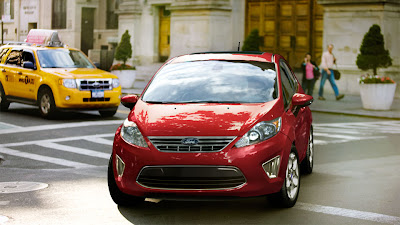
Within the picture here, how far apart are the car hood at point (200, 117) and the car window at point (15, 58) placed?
40.7ft

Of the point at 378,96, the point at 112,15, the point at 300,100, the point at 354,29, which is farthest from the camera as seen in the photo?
the point at 112,15

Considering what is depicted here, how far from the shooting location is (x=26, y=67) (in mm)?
19422

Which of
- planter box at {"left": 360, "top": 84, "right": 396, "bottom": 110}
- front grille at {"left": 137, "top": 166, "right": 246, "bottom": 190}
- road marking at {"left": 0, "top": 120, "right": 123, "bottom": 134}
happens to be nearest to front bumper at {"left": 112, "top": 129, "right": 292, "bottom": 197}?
front grille at {"left": 137, "top": 166, "right": 246, "bottom": 190}

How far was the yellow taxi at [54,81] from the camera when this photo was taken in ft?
60.7

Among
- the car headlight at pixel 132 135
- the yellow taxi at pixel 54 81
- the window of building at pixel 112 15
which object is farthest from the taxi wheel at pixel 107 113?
the window of building at pixel 112 15

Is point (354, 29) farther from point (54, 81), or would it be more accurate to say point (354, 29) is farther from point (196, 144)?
point (196, 144)

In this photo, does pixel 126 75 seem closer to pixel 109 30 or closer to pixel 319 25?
pixel 319 25

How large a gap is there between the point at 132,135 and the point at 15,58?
13130 mm

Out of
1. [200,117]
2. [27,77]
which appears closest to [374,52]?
[27,77]

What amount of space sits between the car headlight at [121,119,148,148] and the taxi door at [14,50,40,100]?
A: 11.4m

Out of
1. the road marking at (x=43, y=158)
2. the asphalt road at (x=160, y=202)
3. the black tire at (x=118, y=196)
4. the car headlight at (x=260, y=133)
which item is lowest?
the road marking at (x=43, y=158)

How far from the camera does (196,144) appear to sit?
7.63 meters

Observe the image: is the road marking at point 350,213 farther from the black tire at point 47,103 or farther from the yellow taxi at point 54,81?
the black tire at point 47,103

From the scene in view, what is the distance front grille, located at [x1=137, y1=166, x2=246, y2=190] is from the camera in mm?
7574
